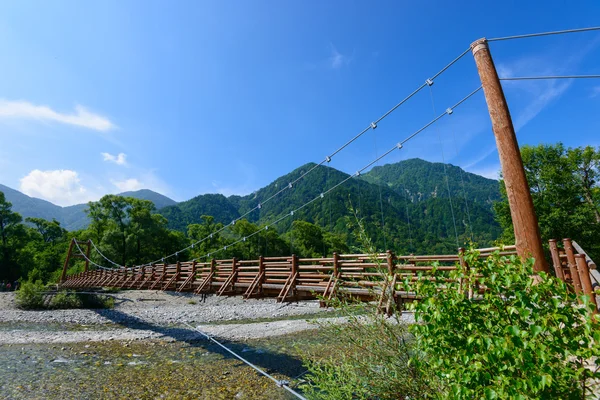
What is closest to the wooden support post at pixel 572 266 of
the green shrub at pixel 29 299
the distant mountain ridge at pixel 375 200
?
the green shrub at pixel 29 299

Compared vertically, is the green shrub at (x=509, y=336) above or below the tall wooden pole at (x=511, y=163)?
below

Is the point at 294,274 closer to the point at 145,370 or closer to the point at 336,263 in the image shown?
the point at 336,263

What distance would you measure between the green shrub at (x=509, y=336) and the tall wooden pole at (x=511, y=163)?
3.98ft

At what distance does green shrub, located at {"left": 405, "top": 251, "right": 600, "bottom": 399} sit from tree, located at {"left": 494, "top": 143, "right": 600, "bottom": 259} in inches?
778

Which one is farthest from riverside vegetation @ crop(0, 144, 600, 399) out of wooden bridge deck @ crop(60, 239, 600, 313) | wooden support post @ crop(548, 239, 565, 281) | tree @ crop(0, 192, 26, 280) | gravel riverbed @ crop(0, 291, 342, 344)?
tree @ crop(0, 192, 26, 280)

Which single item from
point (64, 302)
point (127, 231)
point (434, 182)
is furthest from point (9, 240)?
point (434, 182)

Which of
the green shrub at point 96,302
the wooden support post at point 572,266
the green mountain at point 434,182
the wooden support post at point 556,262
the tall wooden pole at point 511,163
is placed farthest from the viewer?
the green mountain at point 434,182

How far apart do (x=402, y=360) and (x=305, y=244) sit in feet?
137

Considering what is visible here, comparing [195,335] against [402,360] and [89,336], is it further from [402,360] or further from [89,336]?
[402,360]

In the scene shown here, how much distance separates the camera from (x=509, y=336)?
54.8 inches

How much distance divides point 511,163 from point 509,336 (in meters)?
2.07

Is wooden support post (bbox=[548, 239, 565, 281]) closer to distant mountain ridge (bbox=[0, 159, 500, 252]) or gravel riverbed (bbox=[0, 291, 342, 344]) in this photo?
gravel riverbed (bbox=[0, 291, 342, 344])

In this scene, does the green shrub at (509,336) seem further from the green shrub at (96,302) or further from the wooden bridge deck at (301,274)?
the green shrub at (96,302)

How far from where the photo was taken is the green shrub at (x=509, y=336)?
1268 mm
